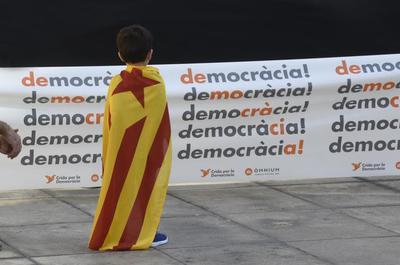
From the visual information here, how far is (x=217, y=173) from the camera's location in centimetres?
1008

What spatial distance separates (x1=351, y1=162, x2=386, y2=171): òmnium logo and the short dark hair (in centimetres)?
311

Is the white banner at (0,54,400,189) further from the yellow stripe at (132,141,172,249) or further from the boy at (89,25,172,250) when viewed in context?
the yellow stripe at (132,141,172,249)

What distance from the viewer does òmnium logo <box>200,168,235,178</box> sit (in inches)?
396

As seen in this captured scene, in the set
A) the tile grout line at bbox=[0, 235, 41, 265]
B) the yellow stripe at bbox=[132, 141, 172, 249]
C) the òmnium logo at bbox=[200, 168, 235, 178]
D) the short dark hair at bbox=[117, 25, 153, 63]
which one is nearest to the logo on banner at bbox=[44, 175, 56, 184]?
the òmnium logo at bbox=[200, 168, 235, 178]

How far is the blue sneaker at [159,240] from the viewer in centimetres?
809

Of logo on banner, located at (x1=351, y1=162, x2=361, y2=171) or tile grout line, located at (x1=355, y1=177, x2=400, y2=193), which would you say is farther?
logo on banner, located at (x1=351, y1=162, x2=361, y2=171)

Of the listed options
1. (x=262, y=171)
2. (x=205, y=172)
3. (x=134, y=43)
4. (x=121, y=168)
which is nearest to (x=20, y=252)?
(x=121, y=168)

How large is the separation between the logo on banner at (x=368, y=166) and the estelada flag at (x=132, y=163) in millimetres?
2861

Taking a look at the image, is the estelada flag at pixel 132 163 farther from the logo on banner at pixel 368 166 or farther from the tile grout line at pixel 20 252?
the logo on banner at pixel 368 166

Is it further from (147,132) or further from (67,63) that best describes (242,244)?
(67,63)

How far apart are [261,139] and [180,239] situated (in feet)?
6.67

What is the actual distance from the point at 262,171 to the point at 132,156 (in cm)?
246

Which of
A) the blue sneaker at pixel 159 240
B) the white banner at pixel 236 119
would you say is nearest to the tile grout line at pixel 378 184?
the white banner at pixel 236 119

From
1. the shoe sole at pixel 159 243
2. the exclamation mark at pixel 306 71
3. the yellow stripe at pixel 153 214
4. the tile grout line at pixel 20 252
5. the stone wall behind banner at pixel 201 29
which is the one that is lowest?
the tile grout line at pixel 20 252
